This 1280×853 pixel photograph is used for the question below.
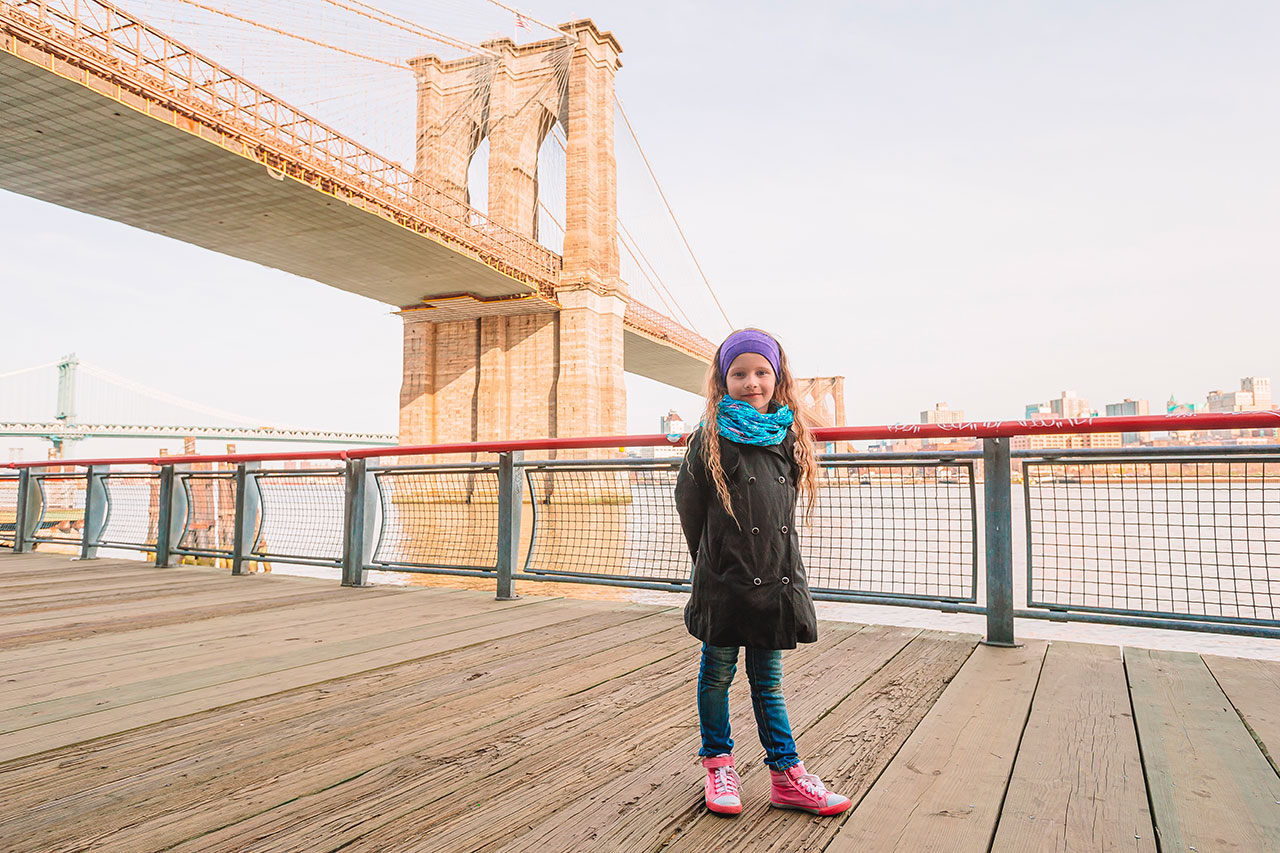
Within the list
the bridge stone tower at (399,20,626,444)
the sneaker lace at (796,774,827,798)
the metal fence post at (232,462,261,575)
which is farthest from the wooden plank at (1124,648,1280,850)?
the bridge stone tower at (399,20,626,444)

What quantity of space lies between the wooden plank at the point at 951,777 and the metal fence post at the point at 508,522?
2396mm

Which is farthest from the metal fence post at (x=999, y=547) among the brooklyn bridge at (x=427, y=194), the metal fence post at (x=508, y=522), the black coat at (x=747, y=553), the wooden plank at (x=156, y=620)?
the brooklyn bridge at (x=427, y=194)

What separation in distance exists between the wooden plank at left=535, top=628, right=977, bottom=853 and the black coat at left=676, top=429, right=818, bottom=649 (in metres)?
0.33

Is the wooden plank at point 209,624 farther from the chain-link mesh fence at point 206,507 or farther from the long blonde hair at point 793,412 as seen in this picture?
the long blonde hair at point 793,412

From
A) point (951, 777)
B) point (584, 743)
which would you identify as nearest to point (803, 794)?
point (951, 777)

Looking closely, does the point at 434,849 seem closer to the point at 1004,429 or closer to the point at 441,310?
the point at 1004,429

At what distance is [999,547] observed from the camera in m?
2.87

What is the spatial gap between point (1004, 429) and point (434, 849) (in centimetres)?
242

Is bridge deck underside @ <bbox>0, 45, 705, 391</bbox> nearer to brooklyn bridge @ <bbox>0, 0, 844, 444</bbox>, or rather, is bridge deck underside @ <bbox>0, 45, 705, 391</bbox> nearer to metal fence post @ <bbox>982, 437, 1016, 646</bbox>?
brooklyn bridge @ <bbox>0, 0, 844, 444</bbox>

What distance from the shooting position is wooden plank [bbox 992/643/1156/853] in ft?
4.53

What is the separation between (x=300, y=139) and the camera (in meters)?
18.8

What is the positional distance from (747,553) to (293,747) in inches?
48.0

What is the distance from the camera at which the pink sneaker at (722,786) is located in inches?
58.2

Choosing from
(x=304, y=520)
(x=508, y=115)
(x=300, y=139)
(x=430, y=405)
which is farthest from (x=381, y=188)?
(x=304, y=520)
